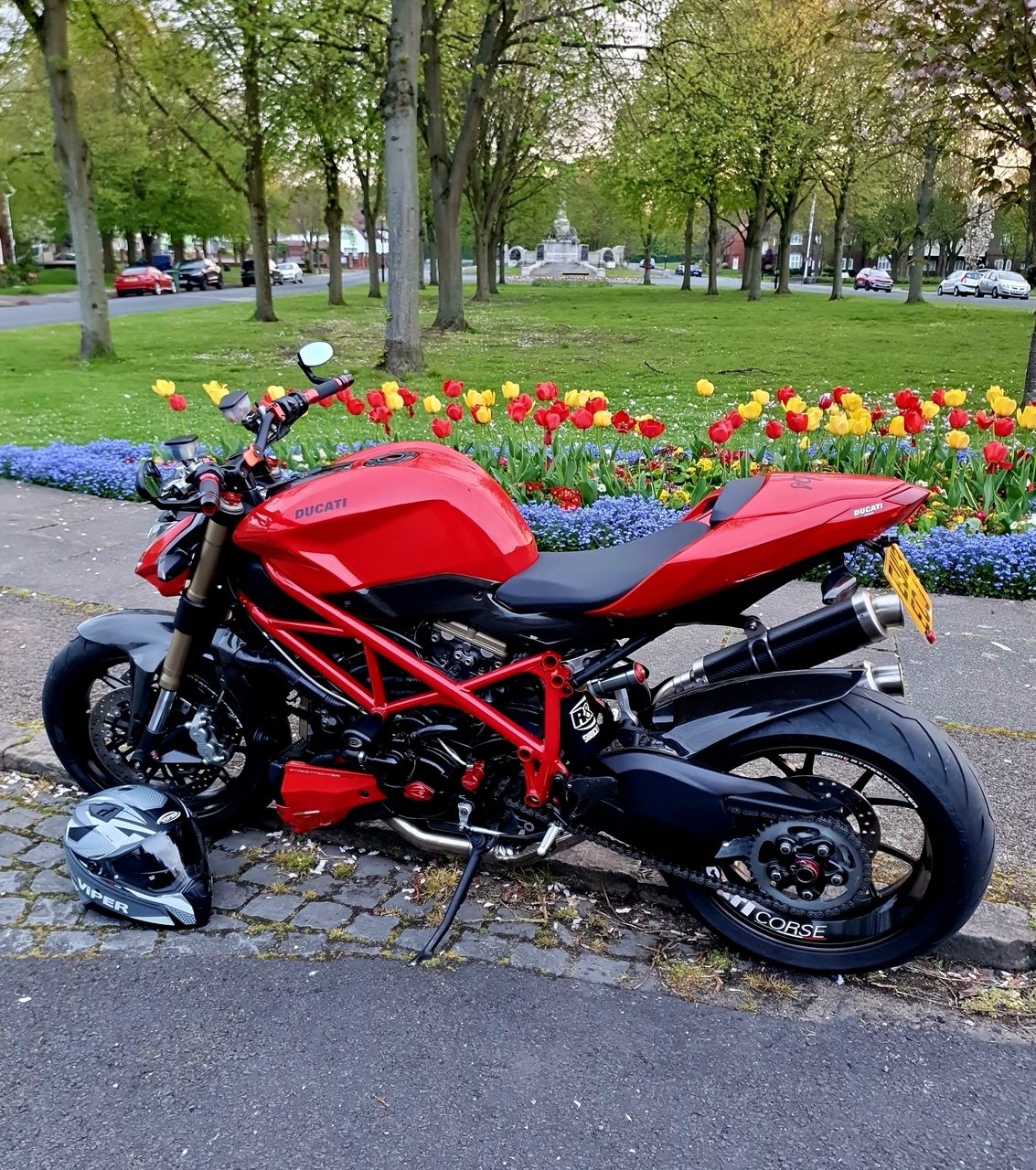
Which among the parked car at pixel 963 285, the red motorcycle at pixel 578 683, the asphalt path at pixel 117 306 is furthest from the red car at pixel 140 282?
the red motorcycle at pixel 578 683

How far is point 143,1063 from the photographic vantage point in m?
2.42

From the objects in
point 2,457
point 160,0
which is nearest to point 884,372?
point 2,457

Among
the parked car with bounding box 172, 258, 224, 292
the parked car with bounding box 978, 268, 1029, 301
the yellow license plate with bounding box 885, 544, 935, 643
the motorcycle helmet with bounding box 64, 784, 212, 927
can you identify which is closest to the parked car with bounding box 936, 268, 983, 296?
the parked car with bounding box 978, 268, 1029, 301

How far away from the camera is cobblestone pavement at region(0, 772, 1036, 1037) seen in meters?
2.69

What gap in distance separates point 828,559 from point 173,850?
202 centimetres

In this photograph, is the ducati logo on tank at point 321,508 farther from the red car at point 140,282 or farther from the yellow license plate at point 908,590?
the red car at point 140,282

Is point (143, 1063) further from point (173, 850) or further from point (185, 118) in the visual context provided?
point (185, 118)

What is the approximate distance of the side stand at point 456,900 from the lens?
109 inches

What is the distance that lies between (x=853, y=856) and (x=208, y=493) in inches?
76.2

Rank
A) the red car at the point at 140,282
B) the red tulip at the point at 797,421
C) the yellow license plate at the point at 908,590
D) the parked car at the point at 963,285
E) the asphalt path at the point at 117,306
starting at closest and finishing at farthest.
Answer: the yellow license plate at the point at 908,590
the red tulip at the point at 797,421
the asphalt path at the point at 117,306
the red car at the point at 140,282
the parked car at the point at 963,285

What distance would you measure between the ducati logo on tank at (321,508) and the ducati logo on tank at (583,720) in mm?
839

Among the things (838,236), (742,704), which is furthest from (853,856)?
(838,236)

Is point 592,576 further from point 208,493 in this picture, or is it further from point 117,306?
point 117,306

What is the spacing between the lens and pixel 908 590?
2.40 metres
